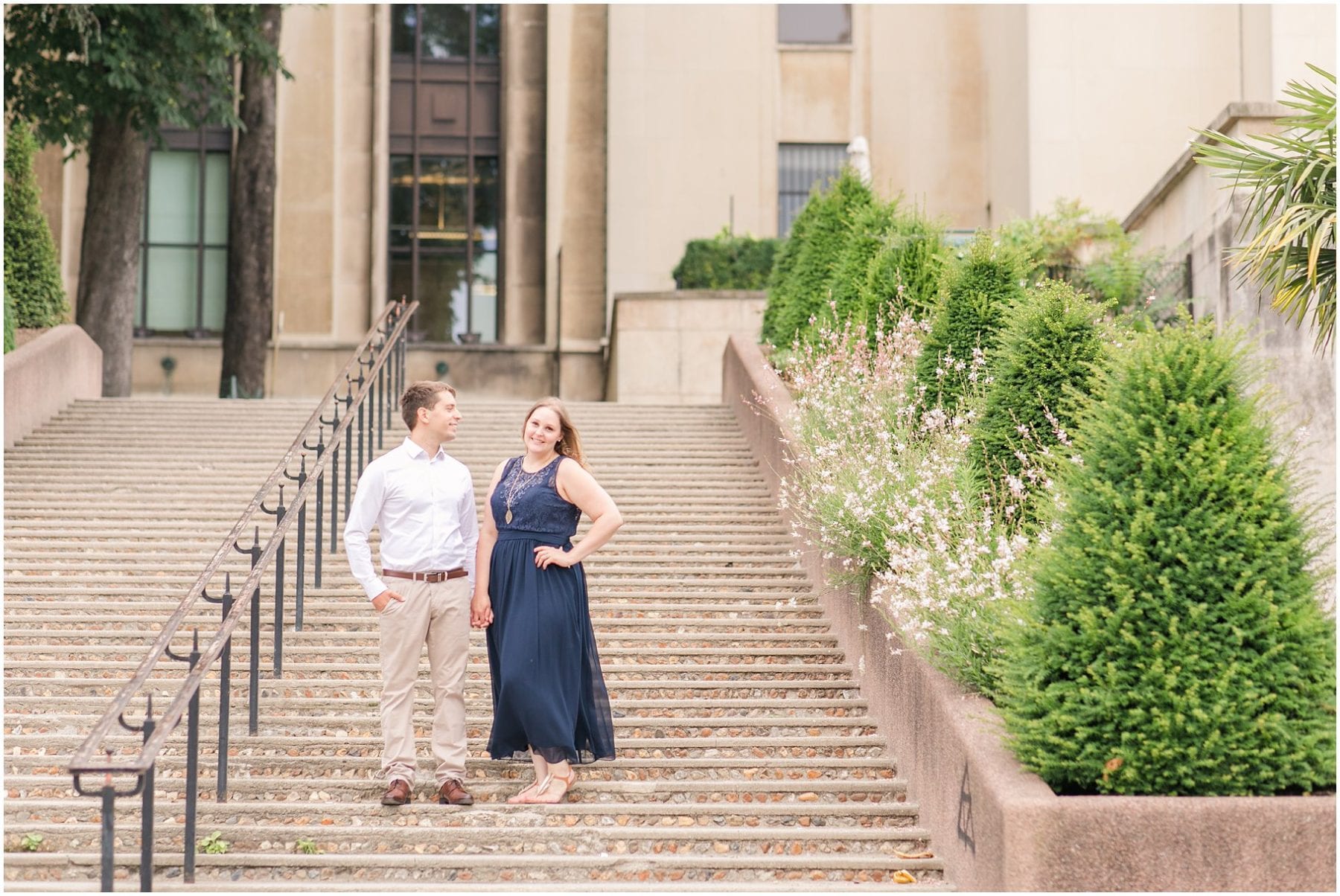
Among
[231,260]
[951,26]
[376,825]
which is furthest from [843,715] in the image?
[951,26]

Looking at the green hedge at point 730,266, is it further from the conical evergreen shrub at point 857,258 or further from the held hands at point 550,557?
the held hands at point 550,557

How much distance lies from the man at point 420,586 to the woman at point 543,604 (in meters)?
0.15

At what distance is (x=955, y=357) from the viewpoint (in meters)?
9.04

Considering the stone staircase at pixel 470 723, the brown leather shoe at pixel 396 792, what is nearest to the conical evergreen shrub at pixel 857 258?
the stone staircase at pixel 470 723

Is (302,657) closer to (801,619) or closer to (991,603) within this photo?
(801,619)

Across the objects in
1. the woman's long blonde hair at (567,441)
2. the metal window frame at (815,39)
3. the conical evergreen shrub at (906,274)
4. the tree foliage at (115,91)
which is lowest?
the woman's long blonde hair at (567,441)

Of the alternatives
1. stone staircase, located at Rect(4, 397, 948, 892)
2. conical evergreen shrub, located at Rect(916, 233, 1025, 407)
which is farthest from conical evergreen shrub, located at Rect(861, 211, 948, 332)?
stone staircase, located at Rect(4, 397, 948, 892)

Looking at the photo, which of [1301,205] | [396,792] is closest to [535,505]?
[396,792]

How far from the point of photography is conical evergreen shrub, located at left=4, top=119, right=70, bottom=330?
13.9 m

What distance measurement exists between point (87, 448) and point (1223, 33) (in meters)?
15.9

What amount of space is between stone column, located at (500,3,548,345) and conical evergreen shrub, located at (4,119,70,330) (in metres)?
9.68

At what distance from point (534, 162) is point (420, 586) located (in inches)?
713

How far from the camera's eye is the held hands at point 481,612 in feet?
20.2

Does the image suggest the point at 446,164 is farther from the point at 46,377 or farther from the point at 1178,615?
the point at 1178,615
